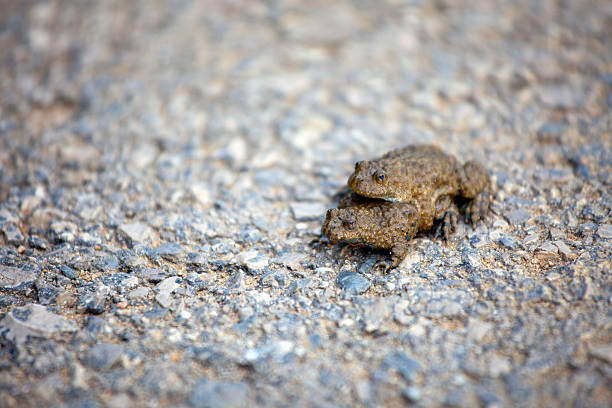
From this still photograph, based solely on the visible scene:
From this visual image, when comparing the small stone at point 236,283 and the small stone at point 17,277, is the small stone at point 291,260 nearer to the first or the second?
the small stone at point 236,283

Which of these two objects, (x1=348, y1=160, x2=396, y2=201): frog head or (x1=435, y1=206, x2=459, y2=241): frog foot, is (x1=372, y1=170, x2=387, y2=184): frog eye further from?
(x1=435, y1=206, x2=459, y2=241): frog foot

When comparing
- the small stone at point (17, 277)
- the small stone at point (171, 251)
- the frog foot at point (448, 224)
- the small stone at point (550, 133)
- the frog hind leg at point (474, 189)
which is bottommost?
the small stone at point (17, 277)

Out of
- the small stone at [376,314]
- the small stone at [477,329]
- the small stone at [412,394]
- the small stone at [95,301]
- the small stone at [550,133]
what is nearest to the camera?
the small stone at [412,394]

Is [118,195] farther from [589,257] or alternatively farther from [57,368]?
[589,257]

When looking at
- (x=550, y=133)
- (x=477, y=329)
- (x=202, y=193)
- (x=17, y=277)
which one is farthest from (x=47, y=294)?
(x=550, y=133)

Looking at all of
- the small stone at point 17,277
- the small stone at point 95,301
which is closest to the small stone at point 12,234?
the small stone at point 17,277

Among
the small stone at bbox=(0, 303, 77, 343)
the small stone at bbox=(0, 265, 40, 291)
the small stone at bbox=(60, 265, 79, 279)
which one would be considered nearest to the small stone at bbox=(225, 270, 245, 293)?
the small stone at bbox=(0, 303, 77, 343)

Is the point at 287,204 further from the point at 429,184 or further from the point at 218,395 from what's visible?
the point at 218,395
